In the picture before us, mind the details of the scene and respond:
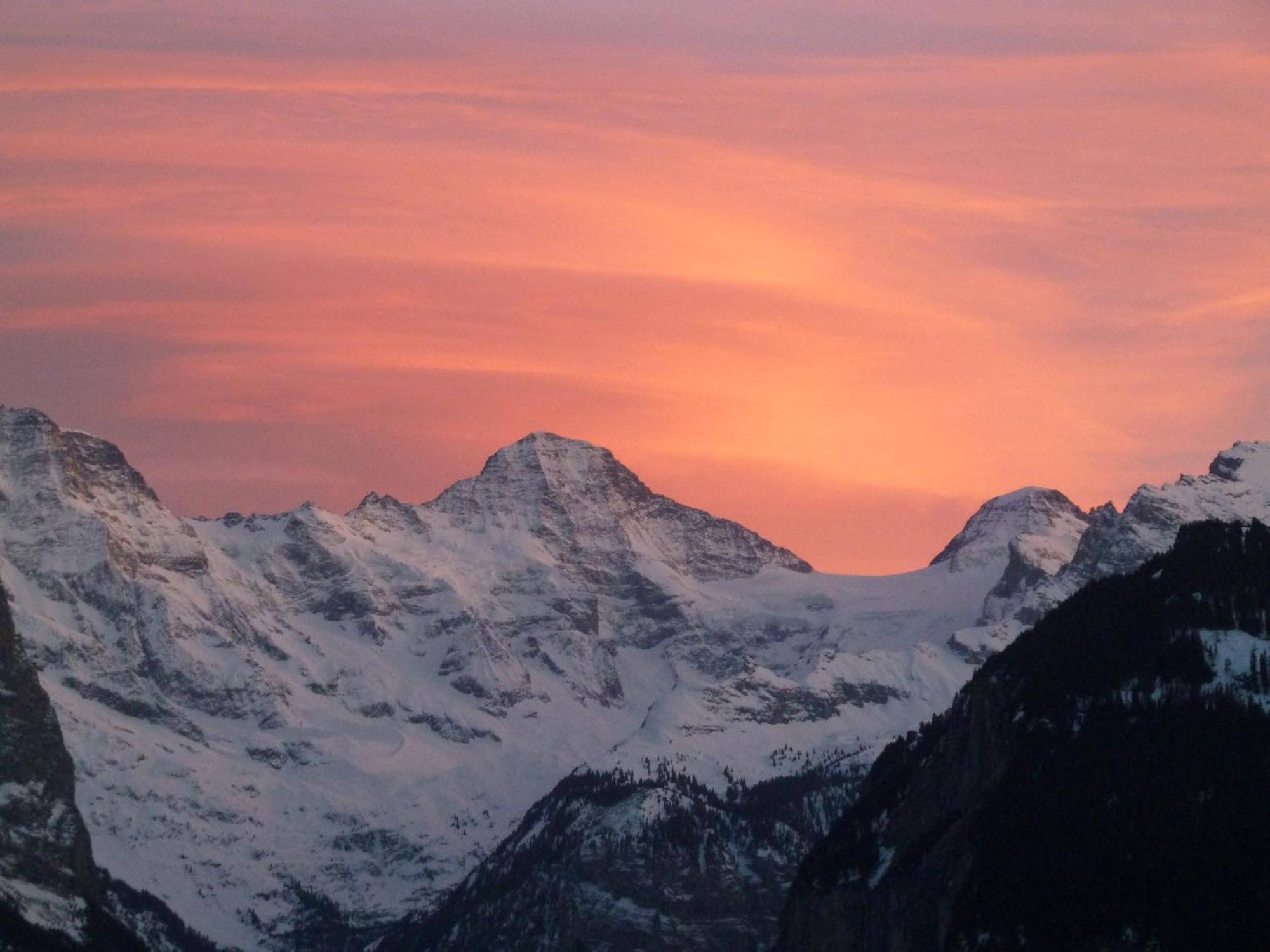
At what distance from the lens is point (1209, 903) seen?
195375 mm

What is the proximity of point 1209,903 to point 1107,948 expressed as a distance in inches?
267

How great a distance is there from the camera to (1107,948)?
19588cm
